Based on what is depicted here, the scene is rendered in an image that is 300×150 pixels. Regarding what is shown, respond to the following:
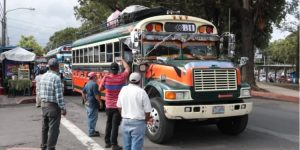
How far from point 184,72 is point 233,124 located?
6.30ft

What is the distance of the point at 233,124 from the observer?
9.60 metres

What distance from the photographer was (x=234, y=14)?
26.5m

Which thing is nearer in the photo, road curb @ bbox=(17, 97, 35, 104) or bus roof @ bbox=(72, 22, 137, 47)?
bus roof @ bbox=(72, 22, 137, 47)

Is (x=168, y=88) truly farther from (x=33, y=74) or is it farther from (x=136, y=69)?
(x=33, y=74)

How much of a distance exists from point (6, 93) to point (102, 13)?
A: 18.6 metres

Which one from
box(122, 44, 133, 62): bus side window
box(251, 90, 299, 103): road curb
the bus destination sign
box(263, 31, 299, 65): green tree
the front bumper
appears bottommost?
box(251, 90, 299, 103): road curb

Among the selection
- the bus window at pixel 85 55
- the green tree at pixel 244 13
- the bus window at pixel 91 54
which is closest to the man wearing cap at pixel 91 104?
the bus window at pixel 91 54

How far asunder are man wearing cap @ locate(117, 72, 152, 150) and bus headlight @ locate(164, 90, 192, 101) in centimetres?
209

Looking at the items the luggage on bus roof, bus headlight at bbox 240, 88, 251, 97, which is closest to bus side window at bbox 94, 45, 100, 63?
the luggage on bus roof

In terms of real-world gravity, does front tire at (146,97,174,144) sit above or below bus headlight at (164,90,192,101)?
below

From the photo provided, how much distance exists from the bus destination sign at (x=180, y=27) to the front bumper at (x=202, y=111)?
246 cm

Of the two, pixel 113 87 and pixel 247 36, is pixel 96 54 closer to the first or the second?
pixel 113 87

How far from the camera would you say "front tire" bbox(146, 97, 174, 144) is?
8539 millimetres

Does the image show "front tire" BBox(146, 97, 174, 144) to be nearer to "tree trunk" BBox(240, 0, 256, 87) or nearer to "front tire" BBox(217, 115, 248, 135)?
"front tire" BBox(217, 115, 248, 135)
